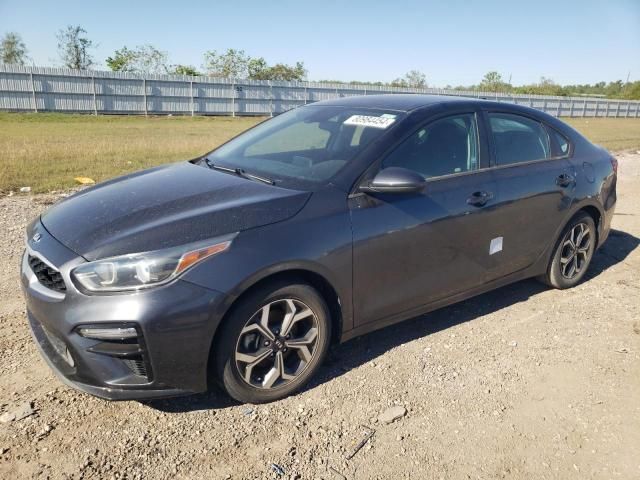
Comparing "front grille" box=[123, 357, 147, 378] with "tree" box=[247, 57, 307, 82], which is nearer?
"front grille" box=[123, 357, 147, 378]

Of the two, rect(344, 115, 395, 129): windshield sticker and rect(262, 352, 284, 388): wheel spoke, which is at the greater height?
rect(344, 115, 395, 129): windshield sticker

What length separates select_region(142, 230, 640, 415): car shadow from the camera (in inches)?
118

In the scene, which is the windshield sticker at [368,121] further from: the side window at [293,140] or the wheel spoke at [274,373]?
the wheel spoke at [274,373]

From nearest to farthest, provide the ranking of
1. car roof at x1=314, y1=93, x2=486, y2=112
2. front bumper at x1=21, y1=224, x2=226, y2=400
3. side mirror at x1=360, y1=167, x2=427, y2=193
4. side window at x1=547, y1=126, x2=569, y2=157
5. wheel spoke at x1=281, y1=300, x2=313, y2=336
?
front bumper at x1=21, y1=224, x2=226, y2=400 → wheel spoke at x1=281, y1=300, x2=313, y2=336 → side mirror at x1=360, y1=167, x2=427, y2=193 → car roof at x1=314, y1=93, x2=486, y2=112 → side window at x1=547, y1=126, x2=569, y2=157

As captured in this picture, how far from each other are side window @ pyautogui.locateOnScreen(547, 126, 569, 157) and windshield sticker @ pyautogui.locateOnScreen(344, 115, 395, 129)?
1.75 metres

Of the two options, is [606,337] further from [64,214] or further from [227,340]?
[64,214]

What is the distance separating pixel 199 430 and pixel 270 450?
0.41 meters

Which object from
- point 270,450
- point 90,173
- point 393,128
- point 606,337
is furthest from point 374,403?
point 90,173

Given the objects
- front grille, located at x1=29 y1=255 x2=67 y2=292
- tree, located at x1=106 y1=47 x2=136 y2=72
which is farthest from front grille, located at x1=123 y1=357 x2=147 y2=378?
tree, located at x1=106 y1=47 x2=136 y2=72

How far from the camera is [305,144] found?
3871 millimetres

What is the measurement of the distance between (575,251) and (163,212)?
369 cm

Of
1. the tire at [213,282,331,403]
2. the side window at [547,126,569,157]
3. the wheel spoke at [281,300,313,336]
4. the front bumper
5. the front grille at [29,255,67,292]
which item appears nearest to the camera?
the front bumper

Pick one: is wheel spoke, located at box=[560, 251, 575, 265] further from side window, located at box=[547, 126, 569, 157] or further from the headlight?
the headlight

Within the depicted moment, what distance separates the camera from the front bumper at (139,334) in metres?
2.49
